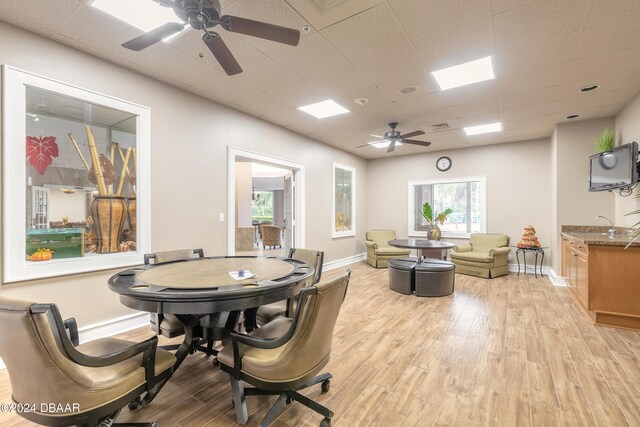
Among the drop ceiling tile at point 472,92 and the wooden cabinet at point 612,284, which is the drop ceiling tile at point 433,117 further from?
the wooden cabinet at point 612,284

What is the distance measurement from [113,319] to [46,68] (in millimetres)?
2477

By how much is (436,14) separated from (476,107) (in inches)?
96.5

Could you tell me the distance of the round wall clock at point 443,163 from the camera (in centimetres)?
709

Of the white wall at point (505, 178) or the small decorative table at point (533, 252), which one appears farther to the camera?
the white wall at point (505, 178)

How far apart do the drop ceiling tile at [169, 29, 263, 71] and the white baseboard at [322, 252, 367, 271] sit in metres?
4.22

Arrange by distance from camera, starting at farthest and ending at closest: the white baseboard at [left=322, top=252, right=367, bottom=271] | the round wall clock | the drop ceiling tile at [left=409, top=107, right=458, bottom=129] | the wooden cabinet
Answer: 1. the round wall clock
2. the white baseboard at [left=322, top=252, right=367, bottom=271]
3. the drop ceiling tile at [left=409, top=107, right=458, bottom=129]
4. the wooden cabinet

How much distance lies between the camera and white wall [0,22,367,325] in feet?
8.57

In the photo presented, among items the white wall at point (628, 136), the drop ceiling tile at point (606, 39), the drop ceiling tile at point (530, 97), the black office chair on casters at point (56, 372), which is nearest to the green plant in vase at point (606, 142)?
the white wall at point (628, 136)

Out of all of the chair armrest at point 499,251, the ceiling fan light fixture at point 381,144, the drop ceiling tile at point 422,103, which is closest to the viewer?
the drop ceiling tile at point 422,103

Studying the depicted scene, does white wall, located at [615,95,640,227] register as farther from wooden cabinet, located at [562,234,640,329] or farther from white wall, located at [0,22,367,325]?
white wall, located at [0,22,367,325]

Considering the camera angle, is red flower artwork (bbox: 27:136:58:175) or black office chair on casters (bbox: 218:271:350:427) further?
red flower artwork (bbox: 27:136:58:175)

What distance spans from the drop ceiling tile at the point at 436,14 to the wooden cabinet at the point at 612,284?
2.75 metres

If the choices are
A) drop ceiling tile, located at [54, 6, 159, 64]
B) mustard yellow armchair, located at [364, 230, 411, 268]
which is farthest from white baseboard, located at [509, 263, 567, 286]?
drop ceiling tile, located at [54, 6, 159, 64]

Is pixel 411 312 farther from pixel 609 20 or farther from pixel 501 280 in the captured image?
pixel 609 20
